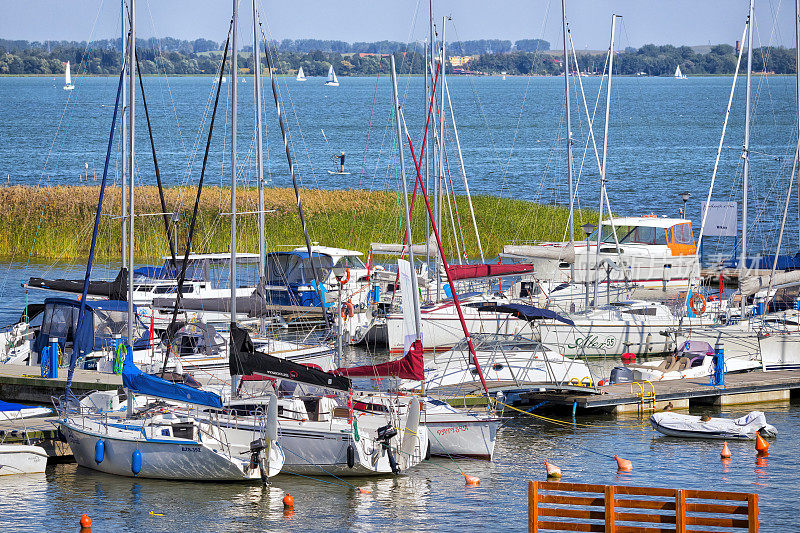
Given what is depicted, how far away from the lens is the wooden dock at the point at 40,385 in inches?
1056

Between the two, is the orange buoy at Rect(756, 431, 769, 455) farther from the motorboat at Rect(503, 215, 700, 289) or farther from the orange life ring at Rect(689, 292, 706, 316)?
the motorboat at Rect(503, 215, 700, 289)

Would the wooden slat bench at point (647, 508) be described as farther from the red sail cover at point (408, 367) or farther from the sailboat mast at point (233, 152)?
the sailboat mast at point (233, 152)

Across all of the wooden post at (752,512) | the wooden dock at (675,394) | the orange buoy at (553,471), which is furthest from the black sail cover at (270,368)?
the wooden post at (752,512)

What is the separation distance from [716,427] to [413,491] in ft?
25.8

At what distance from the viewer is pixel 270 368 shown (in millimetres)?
23250

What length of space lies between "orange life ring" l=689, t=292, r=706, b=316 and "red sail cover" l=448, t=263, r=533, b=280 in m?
5.10

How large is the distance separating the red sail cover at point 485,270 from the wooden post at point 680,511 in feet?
58.9

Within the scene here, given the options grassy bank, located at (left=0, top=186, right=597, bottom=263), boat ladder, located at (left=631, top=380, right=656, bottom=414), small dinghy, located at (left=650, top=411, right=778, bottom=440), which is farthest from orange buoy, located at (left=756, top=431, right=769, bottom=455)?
grassy bank, located at (left=0, top=186, right=597, bottom=263)

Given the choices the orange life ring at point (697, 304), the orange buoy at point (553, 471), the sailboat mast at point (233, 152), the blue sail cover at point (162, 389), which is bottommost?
the orange buoy at point (553, 471)

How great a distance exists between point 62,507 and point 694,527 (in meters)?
11.1

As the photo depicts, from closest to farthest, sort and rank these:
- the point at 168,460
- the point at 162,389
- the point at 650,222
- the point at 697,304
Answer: the point at 168,460
the point at 162,389
the point at 697,304
the point at 650,222

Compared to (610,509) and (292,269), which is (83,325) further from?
(610,509)

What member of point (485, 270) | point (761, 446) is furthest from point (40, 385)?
point (761, 446)

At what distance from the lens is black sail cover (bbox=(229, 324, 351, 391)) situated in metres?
22.9
